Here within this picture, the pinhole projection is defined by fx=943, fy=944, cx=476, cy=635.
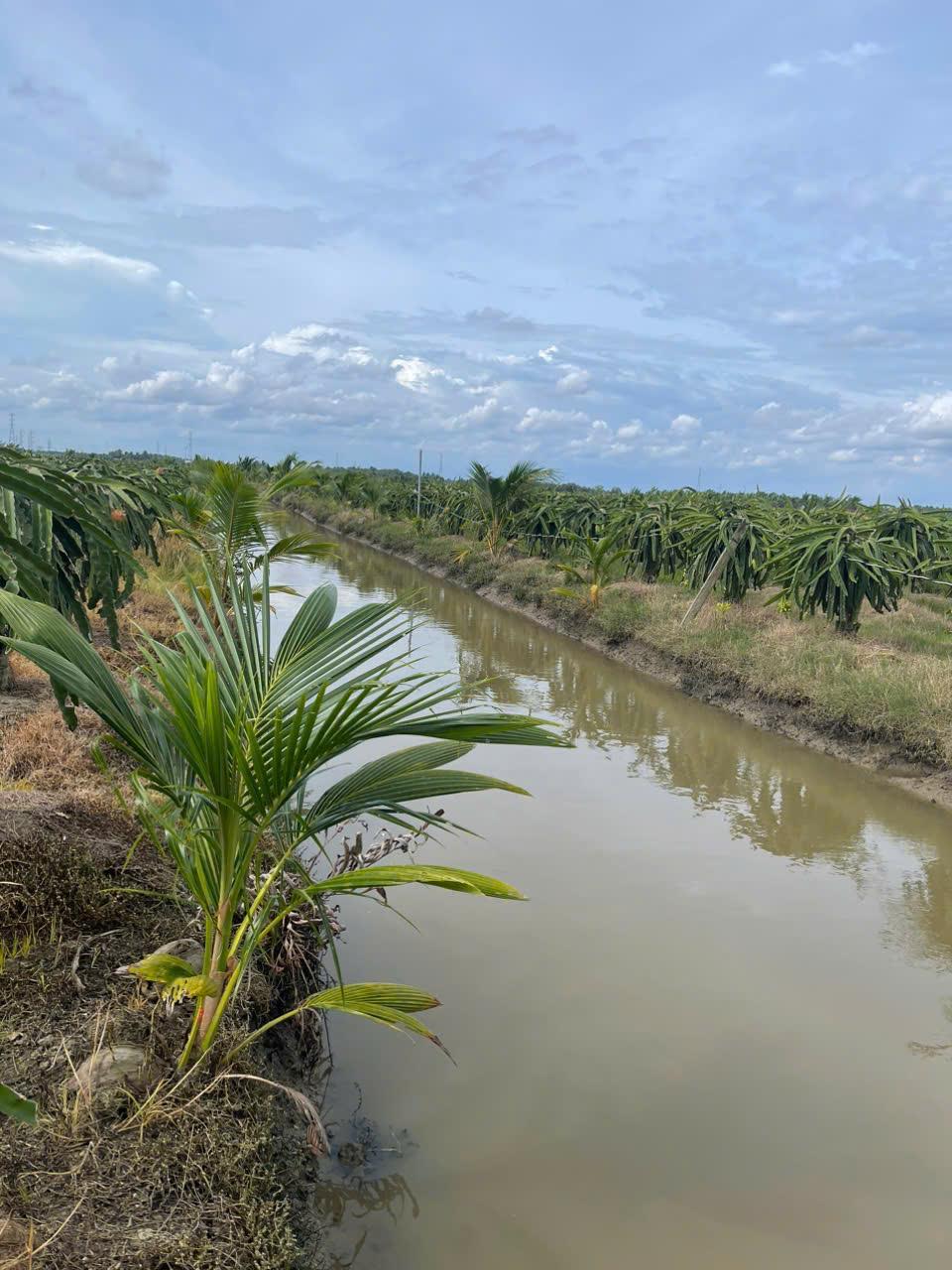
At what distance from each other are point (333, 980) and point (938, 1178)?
242 centimetres

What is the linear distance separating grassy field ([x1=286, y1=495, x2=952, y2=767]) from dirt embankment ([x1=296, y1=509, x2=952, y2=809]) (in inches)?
1.4

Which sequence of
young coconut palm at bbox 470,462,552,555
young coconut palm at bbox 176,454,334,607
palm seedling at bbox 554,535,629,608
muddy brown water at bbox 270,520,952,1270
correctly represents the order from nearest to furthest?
muddy brown water at bbox 270,520,952,1270
young coconut palm at bbox 176,454,334,607
palm seedling at bbox 554,535,629,608
young coconut palm at bbox 470,462,552,555

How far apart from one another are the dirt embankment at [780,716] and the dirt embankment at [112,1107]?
6.27 m

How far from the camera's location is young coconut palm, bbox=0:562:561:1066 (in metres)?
2.25

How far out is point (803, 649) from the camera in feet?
33.1

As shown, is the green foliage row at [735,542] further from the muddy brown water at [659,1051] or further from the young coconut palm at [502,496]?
the muddy brown water at [659,1051]

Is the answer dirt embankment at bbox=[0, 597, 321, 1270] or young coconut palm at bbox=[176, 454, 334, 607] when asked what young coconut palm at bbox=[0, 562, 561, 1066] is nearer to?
dirt embankment at bbox=[0, 597, 321, 1270]

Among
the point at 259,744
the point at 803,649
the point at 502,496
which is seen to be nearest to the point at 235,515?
the point at 259,744

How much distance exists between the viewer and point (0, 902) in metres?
3.21

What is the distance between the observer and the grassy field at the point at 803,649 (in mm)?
8203

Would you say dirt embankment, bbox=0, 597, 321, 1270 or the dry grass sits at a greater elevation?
the dry grass

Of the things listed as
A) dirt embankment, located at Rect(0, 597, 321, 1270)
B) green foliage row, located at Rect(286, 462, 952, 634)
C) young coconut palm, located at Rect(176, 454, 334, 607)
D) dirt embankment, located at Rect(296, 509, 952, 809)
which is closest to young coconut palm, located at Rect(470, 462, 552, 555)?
green foliage row, located at Rect(286, 462, 952, 634)

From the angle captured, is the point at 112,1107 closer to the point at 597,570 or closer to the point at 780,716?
the point at 780,716

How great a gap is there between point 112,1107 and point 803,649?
29.0ft
